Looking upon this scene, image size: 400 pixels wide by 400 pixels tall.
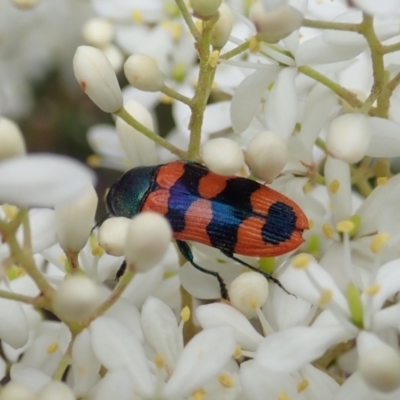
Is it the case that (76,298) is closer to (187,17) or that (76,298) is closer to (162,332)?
(162,332)

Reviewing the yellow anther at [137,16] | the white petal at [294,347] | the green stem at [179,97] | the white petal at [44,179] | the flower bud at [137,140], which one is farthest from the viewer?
the yellow anther at [137,16]

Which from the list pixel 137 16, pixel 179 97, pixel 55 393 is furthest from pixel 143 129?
pixel 137 16

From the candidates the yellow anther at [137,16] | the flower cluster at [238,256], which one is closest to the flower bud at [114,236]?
the flower cluster at [238,256]

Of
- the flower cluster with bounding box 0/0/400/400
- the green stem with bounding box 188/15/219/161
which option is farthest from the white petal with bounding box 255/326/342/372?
the green stem with bounding box 188/15/219/161

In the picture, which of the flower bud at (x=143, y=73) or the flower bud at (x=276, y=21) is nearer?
the flower bud at (x=276, y=21)

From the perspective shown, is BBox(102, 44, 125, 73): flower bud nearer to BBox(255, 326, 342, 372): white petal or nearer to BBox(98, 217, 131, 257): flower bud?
BBox(98, 217, 131, 257): flower bud

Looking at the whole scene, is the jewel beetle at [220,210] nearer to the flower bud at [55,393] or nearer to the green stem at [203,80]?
the green stem at [203,80]
